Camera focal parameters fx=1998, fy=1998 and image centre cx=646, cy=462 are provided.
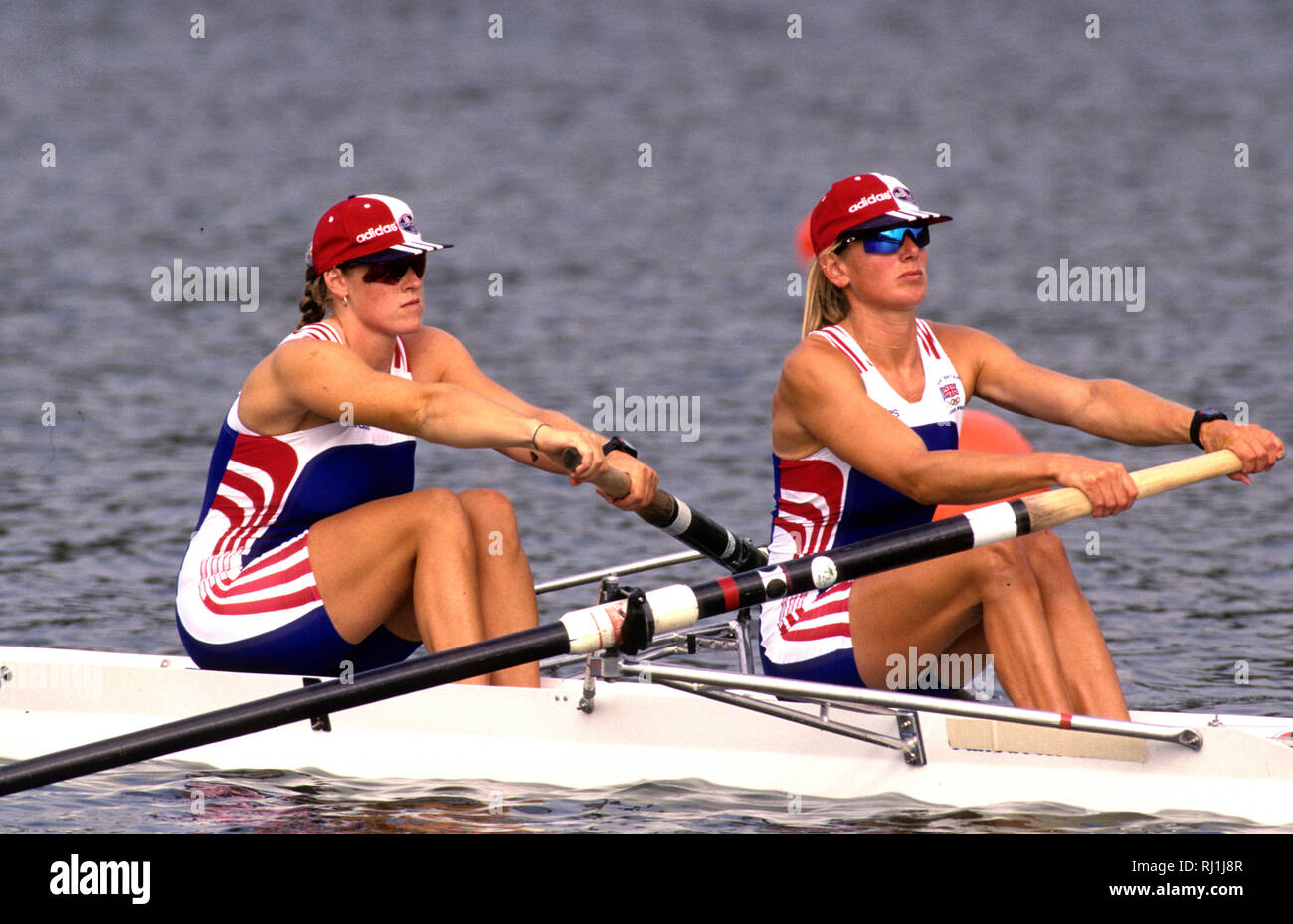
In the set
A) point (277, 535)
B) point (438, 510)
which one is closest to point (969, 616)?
point (438, 510)

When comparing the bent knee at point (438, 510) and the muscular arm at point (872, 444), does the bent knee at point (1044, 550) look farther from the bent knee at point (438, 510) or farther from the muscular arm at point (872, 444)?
the bent knee at point (438, 510)

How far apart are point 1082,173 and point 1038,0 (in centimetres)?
1445

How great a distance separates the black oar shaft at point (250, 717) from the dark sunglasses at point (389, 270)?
1.42 m

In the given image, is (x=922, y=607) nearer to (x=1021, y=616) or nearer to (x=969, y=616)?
(x=969, y=616)

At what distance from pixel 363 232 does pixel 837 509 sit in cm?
179

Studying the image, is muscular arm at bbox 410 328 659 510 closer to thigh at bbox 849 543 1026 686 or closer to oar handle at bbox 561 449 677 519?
oar handle at bbox 561 449 677 519

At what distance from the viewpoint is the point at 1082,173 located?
2231 cm

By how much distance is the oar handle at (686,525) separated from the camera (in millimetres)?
6301

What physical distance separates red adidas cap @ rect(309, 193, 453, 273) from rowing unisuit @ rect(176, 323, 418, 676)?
0.26m

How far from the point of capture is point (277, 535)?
6.65 meters

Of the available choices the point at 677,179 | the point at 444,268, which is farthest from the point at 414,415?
the point at 677,179

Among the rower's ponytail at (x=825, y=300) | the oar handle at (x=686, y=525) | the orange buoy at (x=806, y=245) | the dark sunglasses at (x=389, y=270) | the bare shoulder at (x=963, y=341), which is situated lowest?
the oar handle at (x=686, y=525)

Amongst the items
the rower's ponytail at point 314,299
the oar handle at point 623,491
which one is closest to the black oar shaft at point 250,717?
the oar handle at point 623,491
